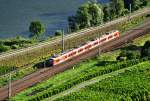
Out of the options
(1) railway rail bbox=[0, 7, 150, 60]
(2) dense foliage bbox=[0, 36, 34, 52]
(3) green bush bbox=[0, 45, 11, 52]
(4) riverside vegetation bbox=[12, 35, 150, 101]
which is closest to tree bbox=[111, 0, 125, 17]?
(1) railway rail bbox=[0, 7, 150, 60]

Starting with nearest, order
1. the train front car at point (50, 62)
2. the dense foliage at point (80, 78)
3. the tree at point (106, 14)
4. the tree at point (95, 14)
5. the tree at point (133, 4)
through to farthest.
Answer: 1. the dense foliage at point (80, 78)
2. the train front car at point (50, 62)
3. the tree at point (95, 14)
4. the tree at point (106, 14)
5. the tree at point (133, 4)

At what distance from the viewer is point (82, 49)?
113 meters

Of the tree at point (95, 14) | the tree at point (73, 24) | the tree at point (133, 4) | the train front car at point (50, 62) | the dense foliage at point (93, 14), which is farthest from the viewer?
the tree at point (133, 4)

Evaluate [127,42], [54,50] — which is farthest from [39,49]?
[127,42]

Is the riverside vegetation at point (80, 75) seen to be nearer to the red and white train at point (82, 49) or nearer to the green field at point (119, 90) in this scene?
the green field at point (119, 90)

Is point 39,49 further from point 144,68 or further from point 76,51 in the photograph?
point 144,68

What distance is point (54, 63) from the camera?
102250 millimetres

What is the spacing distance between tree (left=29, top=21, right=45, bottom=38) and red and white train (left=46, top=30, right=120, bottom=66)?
24548 mm

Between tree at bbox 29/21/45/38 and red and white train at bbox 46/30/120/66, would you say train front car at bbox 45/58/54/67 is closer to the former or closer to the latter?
red and white train at bbox 46/30/120/66

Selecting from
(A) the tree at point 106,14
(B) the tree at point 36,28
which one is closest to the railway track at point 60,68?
(A) the tree at point 106,14

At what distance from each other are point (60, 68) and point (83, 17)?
46753 millimetres

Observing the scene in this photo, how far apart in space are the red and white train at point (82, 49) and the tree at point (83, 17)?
20.5 m

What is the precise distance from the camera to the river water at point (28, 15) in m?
162

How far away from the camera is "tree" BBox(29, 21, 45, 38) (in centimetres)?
13650
